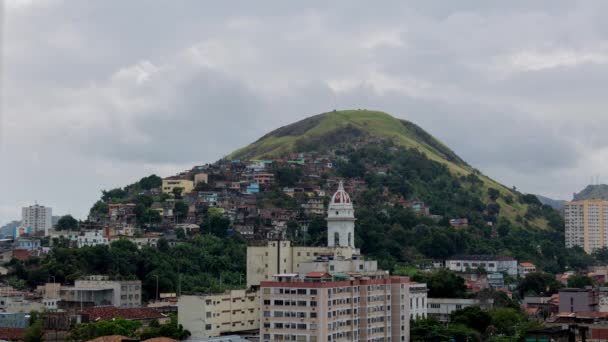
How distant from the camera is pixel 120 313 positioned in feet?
213

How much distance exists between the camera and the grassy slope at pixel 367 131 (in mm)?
134000

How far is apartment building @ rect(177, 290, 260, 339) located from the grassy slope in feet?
219

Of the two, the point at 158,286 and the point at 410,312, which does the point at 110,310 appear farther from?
the point at 410,312

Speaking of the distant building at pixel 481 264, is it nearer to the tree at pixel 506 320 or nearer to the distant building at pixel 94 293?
the tree at pixel 506 320

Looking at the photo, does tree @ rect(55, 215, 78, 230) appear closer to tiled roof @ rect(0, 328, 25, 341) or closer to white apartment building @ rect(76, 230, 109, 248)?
white apartment building @ rect(76, 230, 109, 248)

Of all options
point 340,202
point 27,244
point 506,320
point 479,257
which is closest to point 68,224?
point 27,244

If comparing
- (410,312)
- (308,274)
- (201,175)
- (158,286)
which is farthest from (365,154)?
(308,274)

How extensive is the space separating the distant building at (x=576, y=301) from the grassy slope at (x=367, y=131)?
2148 inches

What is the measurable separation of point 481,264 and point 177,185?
29.1 meters

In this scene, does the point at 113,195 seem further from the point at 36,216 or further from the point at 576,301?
the point at 576,301

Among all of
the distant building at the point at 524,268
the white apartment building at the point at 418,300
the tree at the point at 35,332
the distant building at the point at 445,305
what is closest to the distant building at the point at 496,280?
the distant building at the point at 524,268

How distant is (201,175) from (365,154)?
69.0 ft

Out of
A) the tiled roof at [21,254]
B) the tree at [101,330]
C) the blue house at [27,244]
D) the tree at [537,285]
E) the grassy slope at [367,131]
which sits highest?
the grassy slope at [367,131]

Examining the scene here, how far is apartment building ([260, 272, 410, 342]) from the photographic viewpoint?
5284 cm
